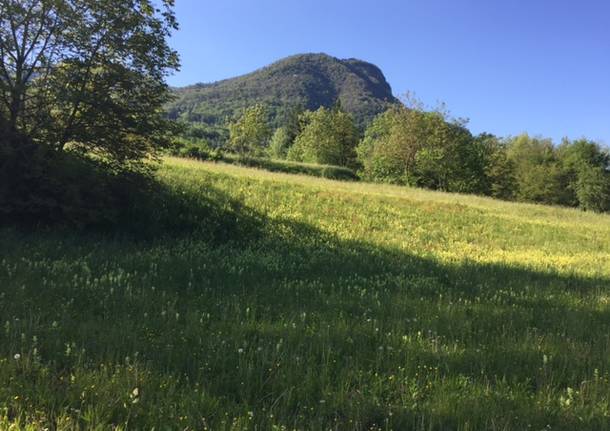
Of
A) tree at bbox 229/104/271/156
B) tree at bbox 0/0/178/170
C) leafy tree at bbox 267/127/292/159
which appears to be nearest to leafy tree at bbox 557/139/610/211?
tree at bbox 229/104/271/156

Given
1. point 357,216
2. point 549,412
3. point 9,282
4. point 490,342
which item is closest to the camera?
point 549,412

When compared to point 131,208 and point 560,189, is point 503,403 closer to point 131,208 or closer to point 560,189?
point 131,208

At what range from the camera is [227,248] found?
442 inches

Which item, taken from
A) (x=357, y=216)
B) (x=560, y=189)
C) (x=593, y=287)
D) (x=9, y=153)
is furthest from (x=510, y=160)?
(x=9, y=153)

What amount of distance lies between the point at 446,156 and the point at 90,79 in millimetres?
59683

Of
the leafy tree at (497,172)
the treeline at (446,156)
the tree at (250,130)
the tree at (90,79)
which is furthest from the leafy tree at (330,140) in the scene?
the tree at (90,79)

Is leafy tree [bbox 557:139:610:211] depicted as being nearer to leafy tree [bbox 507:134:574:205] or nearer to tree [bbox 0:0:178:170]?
leafy tree [bbox 507:134:574:205]

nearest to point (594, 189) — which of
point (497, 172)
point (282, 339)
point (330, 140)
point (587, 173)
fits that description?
point (587, 173)

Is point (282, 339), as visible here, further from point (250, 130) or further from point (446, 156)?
point (250, 130)

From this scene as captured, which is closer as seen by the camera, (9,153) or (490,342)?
(490,342)

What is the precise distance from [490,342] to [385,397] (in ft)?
7.35

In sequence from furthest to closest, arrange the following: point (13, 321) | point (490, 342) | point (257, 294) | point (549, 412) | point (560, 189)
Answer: point (560, 189) < point (257, 294) < point (490, 342) < point (13, 321) < point (549, 412)

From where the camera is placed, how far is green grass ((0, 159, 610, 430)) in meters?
3.51

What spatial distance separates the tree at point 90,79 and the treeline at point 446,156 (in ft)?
182
